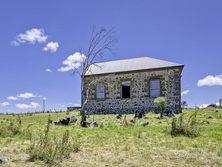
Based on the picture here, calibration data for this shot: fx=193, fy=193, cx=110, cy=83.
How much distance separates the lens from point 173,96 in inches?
668

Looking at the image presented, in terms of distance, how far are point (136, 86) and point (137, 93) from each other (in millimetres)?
677

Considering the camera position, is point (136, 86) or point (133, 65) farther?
point (133, 65)

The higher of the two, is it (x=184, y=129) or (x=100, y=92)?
(x=100, y=92)

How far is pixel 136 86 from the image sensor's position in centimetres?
1847

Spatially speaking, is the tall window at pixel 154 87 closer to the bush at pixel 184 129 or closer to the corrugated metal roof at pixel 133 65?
the corrugated metal roof at pixel 133 65

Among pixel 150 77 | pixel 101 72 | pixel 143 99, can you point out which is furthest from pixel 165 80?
pixel 101 72

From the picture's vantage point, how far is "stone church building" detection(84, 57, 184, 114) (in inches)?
Result: 671

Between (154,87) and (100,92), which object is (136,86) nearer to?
(154,87)

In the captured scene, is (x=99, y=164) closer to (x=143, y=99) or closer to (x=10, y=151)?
(x=10, y=151)

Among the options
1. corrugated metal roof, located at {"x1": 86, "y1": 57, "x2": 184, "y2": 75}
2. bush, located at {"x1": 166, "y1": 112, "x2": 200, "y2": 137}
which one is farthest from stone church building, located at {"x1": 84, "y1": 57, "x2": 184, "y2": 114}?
bush, located at {"x1": 166, "y1": 112, "x2": 200, "y2": 137}

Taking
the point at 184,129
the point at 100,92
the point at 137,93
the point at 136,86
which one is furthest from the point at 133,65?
the point at 184,129

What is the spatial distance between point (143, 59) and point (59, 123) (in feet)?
39.7

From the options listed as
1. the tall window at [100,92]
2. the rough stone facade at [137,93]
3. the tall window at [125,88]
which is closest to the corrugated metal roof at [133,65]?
the rough stone facade at [137,93]

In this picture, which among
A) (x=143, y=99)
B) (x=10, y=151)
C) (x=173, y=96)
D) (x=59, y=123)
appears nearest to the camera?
(x=10, y=151)
